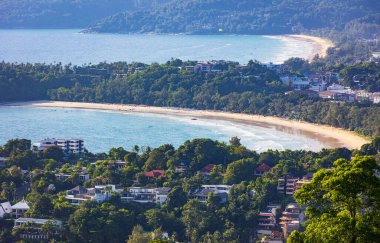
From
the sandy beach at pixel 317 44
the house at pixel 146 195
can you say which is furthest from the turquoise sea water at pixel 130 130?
the sandy beach at pixel 317 44

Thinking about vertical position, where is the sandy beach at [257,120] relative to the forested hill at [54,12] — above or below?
below

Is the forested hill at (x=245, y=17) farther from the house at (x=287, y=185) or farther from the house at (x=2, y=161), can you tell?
the house at (x=287, y=185)

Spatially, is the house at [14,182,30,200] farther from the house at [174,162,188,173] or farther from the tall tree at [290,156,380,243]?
the tall tree at [290,156,380,243]

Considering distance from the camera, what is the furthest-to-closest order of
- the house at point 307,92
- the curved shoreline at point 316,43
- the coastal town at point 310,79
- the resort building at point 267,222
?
1. the curved shoreline at point 316,43
2. the coastal town at point 310,79
3. the house at point 307,92
4. the resort building at point 267,222

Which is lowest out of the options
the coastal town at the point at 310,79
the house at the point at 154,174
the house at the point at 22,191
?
the house at the point at 22,191

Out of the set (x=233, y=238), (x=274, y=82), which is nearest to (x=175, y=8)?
(x=274, y=82)

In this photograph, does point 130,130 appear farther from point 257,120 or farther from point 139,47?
point 139,47
